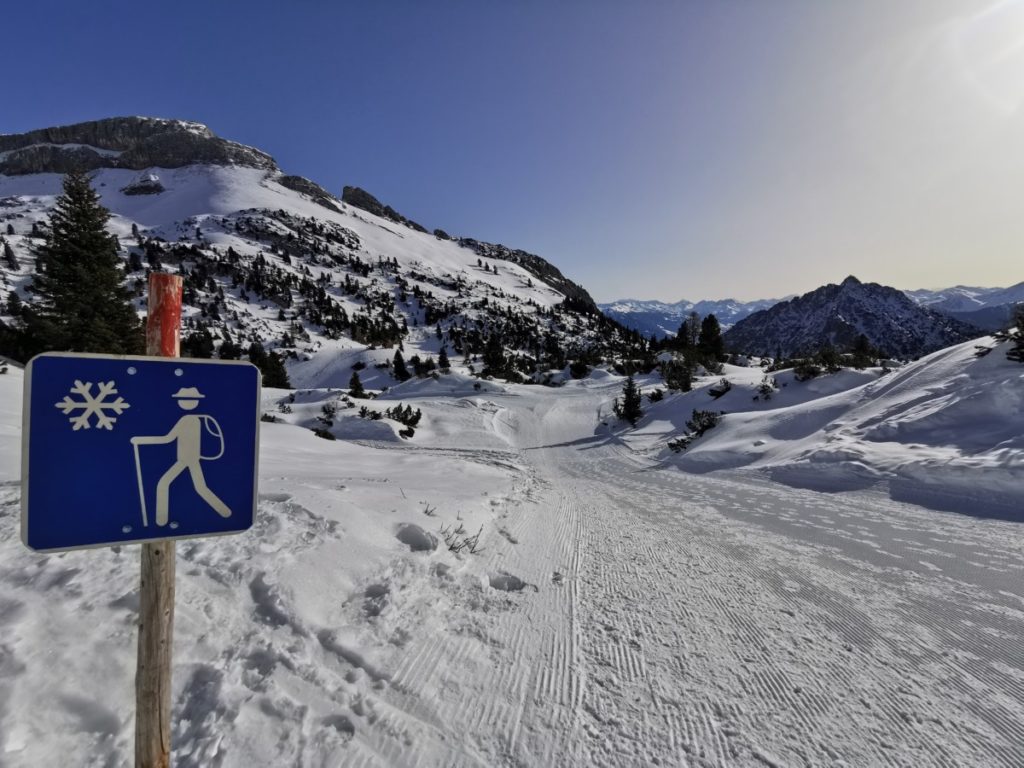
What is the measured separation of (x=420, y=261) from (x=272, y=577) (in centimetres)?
14004

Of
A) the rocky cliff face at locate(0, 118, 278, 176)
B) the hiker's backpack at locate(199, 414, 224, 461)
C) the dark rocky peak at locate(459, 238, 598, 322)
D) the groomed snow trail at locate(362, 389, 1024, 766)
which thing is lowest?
the groomed snow trail at locate(362, 389, 1024, 766)

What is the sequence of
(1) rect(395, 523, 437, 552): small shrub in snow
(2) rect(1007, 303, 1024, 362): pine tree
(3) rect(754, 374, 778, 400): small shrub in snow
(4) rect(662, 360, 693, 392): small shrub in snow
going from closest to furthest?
(1) rect(395, 523, 437, 552): small shrub in snow
(2) rect(1007, 303, 1024, 362): pine tree
(3) rect(754, 374, 778, 400): small shrub in snow
(4) rect(662, 360, 693, 392): small shrub in snow

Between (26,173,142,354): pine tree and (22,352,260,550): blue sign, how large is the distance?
2384cm

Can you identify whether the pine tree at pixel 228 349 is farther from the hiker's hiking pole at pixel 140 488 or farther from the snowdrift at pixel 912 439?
the hiker's hiking pole at pixel 140 488

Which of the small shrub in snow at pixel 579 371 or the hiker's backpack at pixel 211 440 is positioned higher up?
the small shrub in snow at pixel 579 371

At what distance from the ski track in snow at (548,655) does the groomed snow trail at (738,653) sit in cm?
2

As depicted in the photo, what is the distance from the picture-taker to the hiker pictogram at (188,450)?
1647 mm

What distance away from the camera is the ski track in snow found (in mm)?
2396

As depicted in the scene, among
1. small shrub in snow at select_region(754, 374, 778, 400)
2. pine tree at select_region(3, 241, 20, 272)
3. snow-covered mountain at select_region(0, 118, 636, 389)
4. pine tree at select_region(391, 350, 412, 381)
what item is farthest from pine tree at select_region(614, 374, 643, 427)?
pine tree at select_region(3, 241, 20, 272)

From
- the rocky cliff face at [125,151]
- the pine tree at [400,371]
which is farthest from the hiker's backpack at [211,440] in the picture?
the rocky cliff face at [125,151]

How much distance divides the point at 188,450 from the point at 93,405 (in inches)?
12.9

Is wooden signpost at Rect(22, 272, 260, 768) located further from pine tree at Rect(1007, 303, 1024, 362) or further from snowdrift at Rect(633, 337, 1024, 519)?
pine tree at Rect(1007, 303, 1024, 362)

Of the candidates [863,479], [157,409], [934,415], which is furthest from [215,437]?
[934,415]

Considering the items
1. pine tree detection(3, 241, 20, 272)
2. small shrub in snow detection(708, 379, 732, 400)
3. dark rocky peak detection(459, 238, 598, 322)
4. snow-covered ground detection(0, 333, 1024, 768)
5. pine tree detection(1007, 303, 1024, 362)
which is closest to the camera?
snow-covered ground detection(0, 333, 1024, 768)
